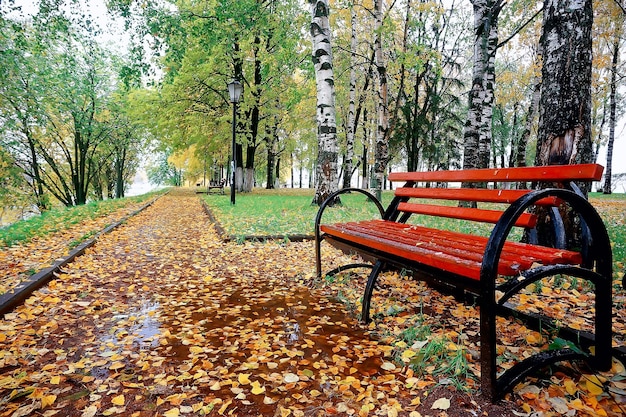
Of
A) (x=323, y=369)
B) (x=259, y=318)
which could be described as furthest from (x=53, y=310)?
(x=323, y=369)

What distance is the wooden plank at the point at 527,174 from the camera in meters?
1.90

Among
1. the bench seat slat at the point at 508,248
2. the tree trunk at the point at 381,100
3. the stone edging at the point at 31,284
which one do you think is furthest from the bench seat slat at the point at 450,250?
the tree trunk at the point at 381,100

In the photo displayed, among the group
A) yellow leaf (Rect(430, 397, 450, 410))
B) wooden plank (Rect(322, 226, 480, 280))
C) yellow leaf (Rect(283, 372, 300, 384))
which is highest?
wooden plank (Rect(322, 226, 480, 280))

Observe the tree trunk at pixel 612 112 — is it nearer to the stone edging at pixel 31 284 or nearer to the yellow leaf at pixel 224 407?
the yellow leaf at pixel 224 407

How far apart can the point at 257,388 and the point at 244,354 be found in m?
0.44

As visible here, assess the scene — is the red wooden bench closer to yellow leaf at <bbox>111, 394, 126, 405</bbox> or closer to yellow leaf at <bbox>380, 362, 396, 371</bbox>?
yellow leaf at <bbox>380, 362, 396, 371</bbox>

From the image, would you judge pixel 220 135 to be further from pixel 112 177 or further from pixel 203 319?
pixel 112 177

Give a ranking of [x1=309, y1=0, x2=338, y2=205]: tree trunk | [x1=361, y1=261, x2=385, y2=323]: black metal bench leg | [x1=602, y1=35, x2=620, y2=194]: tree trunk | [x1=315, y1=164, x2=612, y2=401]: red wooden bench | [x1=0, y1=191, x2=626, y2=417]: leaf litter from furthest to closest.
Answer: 1. [x1=602, y1=35, x2=620, y2=194]: tree trunk
2. [x1=309, y1=0, x2=338, y2=205]: tree trunk
3. [x1=361, y1=261, x2=385, y2=323]: black metal bench leg
4. [x1=0, y1=191, x2=626, y2=417]: leaf litter
5. [x1=315, y1=164, x2=612, y2=401]: red wooden bench

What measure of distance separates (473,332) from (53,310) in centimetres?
362

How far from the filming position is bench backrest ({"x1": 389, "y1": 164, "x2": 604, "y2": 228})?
77.8 inches

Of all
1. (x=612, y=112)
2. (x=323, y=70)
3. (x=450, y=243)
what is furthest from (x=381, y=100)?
(x=612, y=112)

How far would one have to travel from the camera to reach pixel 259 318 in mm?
3057

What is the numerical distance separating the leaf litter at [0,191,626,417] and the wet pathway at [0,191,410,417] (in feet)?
0.03

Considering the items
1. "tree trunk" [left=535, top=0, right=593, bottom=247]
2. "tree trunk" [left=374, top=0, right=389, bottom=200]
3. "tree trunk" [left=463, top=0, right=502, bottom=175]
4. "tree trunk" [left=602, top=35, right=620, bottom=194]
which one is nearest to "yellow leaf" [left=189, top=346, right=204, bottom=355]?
"tree trunk" [left=535, top=0, right=593, bottom=247]
